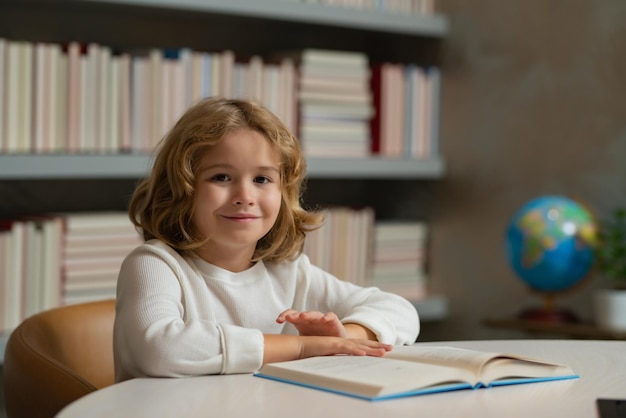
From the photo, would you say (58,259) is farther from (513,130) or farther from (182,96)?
(513,130)

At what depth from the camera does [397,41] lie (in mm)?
3408

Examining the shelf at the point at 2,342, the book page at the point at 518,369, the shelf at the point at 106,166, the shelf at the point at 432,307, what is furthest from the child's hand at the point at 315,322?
the shelf at the point at 432,307

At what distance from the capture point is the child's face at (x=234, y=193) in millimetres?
1327

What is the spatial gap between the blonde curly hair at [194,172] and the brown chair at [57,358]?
0.51 feet

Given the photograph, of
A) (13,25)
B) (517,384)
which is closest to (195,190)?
(517,384)

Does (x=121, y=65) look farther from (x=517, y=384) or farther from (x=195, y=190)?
(x=517, y=384)

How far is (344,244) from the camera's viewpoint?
301 cm

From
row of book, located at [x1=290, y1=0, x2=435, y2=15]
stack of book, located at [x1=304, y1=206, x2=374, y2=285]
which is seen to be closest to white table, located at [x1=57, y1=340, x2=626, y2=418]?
stack of book, located at [x1=304, y1=206, x2=374, y2=285]

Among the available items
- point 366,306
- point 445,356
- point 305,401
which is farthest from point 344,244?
point 305,401

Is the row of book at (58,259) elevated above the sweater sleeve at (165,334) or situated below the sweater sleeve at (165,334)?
below

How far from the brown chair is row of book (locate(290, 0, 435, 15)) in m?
1.60

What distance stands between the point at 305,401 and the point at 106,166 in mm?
1706

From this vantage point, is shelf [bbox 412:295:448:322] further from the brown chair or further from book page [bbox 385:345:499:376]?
book page [bbox 385:345:499:376]

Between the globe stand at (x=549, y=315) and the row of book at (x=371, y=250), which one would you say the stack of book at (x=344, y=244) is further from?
the globe stand at (x=549, y=315)
